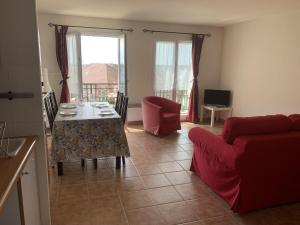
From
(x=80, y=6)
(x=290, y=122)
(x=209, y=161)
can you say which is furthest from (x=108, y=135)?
(x=80, y=6)

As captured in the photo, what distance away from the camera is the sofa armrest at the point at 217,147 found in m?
2.15

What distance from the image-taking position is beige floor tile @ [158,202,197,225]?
2205 mm

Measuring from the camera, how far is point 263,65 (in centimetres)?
478

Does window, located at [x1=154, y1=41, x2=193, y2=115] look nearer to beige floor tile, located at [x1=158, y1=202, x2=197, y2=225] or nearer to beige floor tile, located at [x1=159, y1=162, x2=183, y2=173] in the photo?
beige floor tile, located at [x1=159, y1=162, x2=183, y2=173]

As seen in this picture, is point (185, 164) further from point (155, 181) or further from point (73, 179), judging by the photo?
point (73, 179)

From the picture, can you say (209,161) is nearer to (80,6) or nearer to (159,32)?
(80,6)

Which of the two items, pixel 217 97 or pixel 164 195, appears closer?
pixel 164 195

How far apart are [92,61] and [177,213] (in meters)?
4.01

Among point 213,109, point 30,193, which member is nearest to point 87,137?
point 30,193

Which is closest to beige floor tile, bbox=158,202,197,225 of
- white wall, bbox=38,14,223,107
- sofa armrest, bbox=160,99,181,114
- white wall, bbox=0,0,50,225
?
white wall, bbox=0,0,50,225

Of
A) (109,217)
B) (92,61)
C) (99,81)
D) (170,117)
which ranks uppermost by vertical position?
(92,61)

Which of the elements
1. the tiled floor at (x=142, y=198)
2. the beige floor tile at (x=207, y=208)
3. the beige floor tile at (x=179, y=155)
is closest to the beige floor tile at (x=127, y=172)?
the tiled floor at (x=142, y=198)

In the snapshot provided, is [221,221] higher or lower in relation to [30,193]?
lower

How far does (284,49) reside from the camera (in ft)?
14.0
